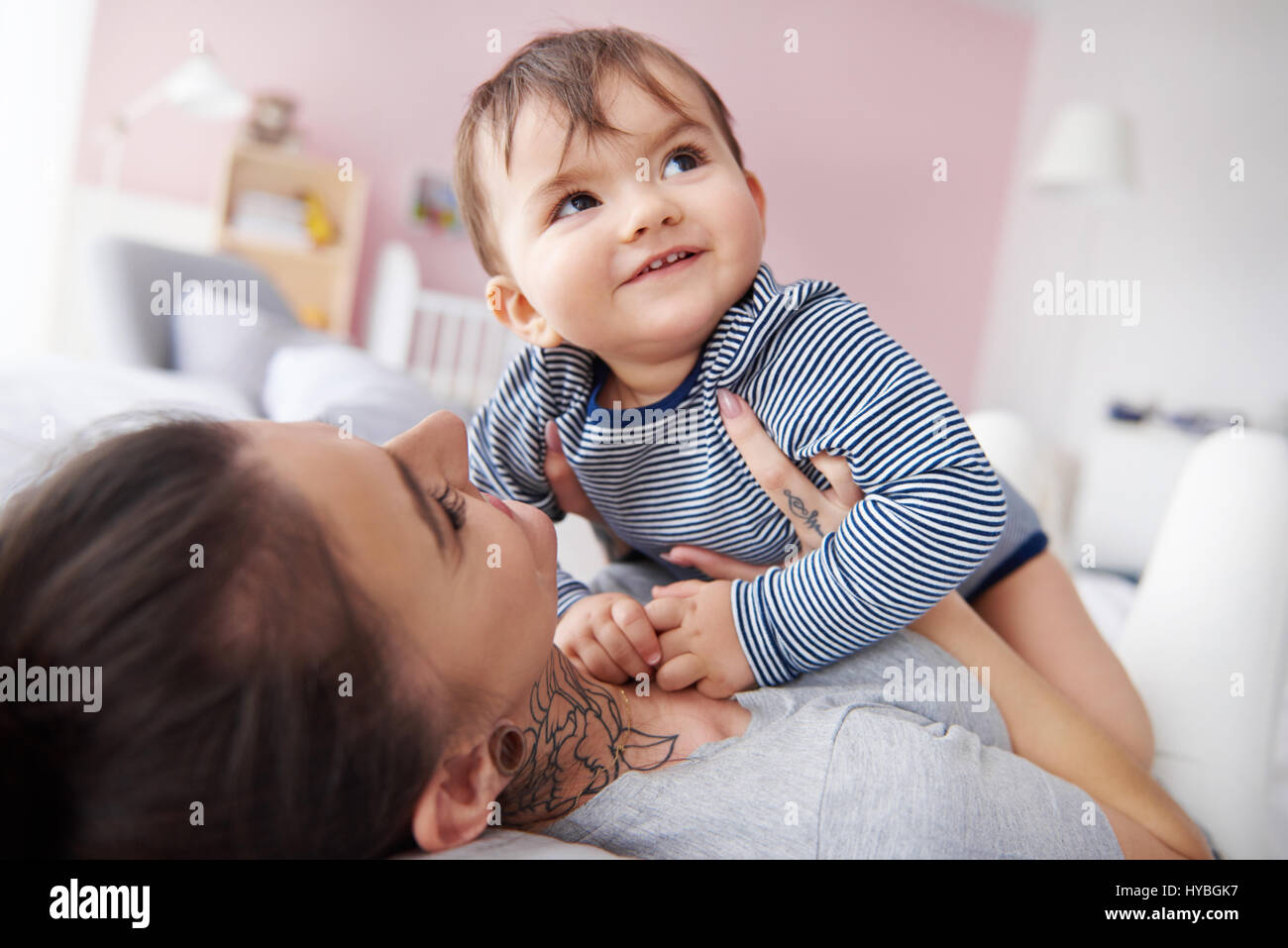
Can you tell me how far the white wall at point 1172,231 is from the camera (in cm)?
309

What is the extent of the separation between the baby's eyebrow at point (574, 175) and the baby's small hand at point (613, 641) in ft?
1.26

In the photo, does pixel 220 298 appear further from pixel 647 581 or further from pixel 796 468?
pixel 796 468

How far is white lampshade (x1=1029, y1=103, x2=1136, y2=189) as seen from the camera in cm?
361

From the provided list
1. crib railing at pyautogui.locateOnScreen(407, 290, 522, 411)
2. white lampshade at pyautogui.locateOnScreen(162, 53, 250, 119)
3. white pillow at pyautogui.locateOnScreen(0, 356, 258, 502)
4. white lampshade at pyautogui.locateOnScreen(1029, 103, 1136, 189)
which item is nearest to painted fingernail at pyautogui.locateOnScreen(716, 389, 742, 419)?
white pillow at pyautogui.locateOnScreen(0, 356, 258, 502)

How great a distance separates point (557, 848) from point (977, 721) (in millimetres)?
426

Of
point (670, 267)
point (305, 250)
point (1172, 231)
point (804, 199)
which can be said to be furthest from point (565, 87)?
point (804, 199)

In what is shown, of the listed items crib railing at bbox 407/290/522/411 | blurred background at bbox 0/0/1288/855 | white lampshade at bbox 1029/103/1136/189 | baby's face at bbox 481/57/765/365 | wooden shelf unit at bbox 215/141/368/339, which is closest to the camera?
baby's face at bbox 481/57/765/365

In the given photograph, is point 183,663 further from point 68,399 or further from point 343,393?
point 343,393

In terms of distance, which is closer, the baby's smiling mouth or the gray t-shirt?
the gray t-shirt

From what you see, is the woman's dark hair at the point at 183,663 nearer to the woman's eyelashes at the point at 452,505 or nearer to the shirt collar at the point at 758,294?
the woman's eyelashes at the point at 452,505

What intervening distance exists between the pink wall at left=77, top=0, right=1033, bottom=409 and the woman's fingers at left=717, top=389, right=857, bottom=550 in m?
4.25

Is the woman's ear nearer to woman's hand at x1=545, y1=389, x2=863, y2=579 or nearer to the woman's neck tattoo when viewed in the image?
the woman's neck tattoo

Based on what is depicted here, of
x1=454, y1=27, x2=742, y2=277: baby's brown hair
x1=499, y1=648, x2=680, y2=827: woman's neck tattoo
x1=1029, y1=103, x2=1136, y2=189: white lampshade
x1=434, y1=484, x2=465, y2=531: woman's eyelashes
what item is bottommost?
x1=499, y1=648, x2=680, y2=827: woman's neck tattoo

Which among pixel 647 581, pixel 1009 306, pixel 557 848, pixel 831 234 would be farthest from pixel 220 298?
pixel 1009 306
